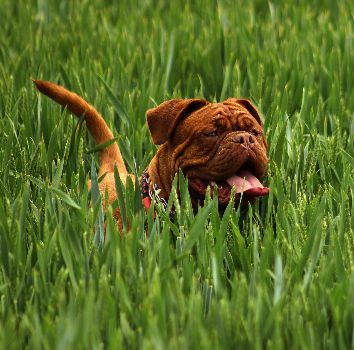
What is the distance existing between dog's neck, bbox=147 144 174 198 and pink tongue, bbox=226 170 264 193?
194 mm

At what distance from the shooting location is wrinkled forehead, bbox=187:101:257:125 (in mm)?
3330

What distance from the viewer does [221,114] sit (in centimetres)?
334

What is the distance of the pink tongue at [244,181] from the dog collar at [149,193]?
216 mm

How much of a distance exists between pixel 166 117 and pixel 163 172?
18 centimetres

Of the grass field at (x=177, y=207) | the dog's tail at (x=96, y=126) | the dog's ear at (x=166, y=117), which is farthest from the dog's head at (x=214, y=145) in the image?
A: the dog's tail at (x=96, y=126)

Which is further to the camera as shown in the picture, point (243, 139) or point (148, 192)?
point (148, 192)

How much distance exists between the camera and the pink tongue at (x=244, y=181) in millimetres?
3306

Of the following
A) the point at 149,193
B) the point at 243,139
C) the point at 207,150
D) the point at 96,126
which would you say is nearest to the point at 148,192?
the point at 149,193

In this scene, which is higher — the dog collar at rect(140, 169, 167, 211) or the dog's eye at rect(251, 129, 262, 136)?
the dog's eye at rect(251, 129, 262, 136)

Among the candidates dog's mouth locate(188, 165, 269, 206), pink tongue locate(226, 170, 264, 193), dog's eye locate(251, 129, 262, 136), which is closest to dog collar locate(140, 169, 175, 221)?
dog's mouth locate(188, 165, 269, 206)

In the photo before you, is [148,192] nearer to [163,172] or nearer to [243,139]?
[163,172]

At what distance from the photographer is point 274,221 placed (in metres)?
3.59

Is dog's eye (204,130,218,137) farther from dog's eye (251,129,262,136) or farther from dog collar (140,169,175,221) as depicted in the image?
dog collar (140,169,175,221)

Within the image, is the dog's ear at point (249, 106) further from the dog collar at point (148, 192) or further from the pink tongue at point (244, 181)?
the dog collar at point (148, 192)
